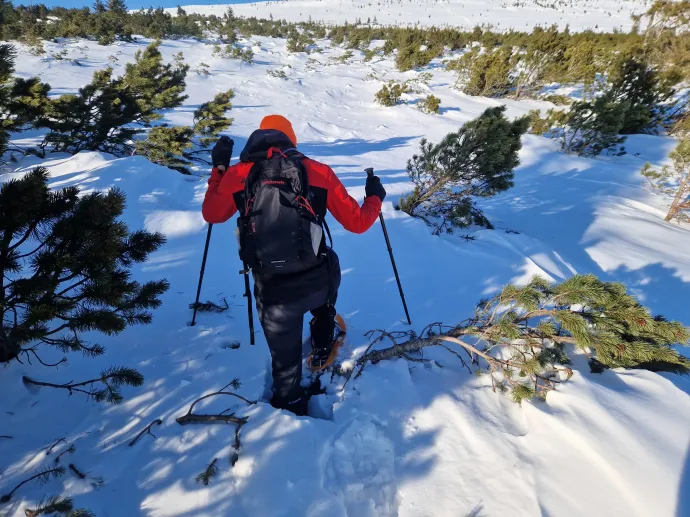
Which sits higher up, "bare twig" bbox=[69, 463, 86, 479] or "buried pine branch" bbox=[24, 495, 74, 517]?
"buried pine branch" bbox=[24, 495, 74, 517]

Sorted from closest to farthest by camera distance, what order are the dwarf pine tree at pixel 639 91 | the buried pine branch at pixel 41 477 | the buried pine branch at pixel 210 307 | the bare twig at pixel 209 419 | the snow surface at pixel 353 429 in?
the buried pine branch at pixel 41 477
the snow surface at pixel 353 429
the bare twig at pixel 209 419
the buried pine branch at pixel 210 307
the dwarf pine tree at pixel 639 91

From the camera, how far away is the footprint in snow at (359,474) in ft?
5.42

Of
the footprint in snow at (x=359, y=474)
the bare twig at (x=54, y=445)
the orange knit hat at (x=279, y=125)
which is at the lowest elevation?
the footprint in snow at (x=359, y=474)

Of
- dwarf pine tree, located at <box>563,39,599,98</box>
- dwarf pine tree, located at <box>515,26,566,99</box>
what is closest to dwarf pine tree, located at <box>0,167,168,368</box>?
dwarf pine tree, located at <box>563,39,599,98</box>

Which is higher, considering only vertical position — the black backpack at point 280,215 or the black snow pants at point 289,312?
the black backpack at point 280,215

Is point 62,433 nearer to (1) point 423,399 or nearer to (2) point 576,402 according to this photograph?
(1) point 423,399

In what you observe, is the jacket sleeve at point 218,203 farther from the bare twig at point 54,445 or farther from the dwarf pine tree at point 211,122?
the dwarf pine tree at point 211,122

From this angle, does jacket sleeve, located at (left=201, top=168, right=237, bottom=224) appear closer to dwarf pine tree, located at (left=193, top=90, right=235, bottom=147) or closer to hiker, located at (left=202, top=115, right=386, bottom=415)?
hiker, located at (left=202, top=115, right=386, bottom=415)

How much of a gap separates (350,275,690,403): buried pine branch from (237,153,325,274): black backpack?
119 centimetres

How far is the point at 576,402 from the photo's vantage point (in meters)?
1.90

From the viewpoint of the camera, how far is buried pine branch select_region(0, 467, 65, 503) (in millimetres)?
1407

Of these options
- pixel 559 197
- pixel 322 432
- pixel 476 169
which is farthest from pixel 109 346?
pixel 559 197

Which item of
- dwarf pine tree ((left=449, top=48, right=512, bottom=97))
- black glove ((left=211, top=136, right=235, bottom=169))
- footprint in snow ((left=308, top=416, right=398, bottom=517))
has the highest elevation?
dwarf pine tree ((left=449, top=48, right=512, bottom=97))

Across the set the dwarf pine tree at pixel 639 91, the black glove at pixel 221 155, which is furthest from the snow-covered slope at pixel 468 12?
the black glove at pixel 221 155
